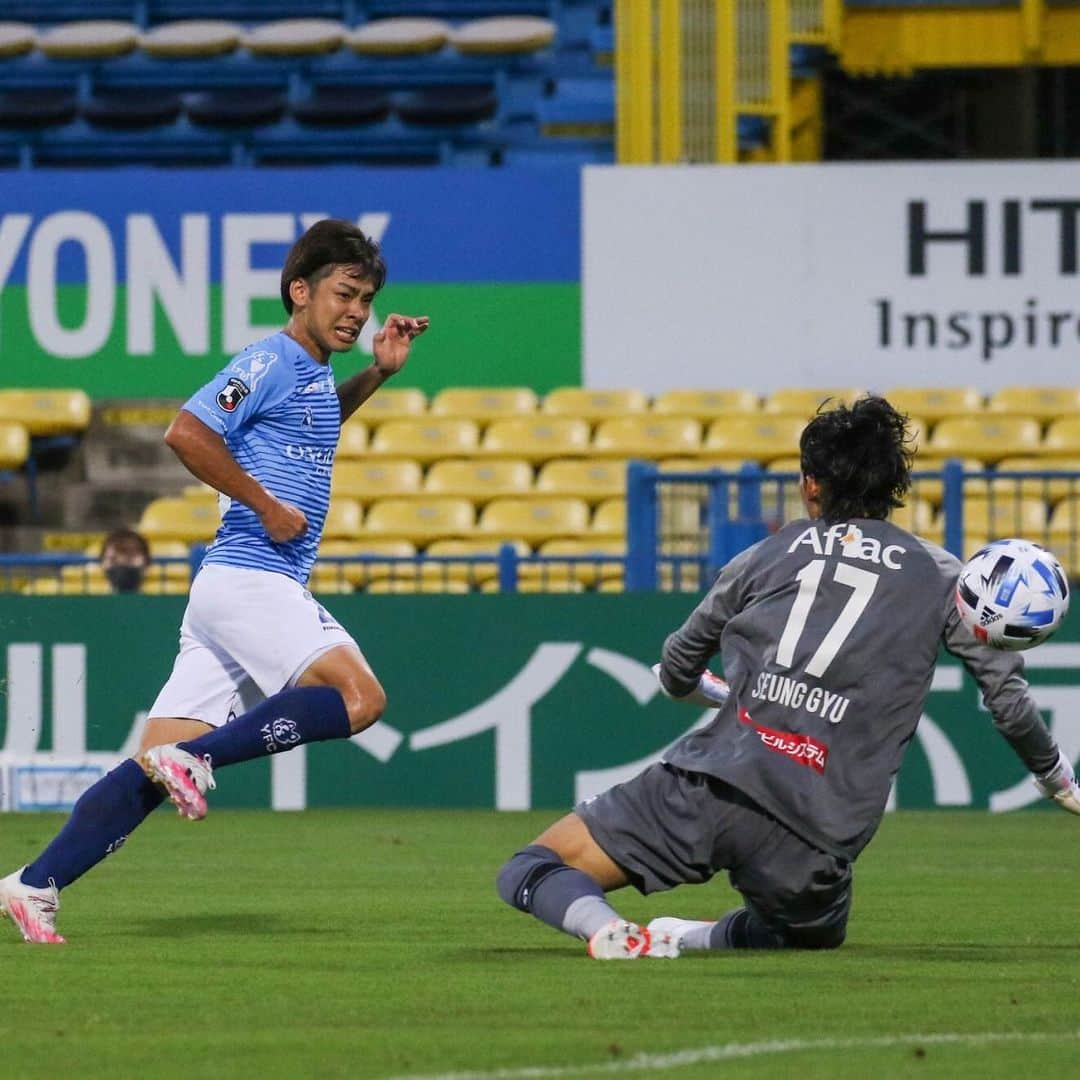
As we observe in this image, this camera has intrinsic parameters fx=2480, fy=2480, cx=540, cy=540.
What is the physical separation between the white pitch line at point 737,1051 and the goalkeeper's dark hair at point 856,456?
162 cm

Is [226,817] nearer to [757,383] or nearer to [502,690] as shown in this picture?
[502,690]

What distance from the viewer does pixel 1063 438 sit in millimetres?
17938

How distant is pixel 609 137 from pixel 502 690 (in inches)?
367

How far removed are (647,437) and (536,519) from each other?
1257mm

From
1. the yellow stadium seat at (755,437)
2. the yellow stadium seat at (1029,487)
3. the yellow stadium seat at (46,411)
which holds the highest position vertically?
the yellow stadium seat at (46,411)

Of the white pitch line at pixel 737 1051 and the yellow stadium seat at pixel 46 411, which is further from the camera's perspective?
the yellow stadium seat at pixel 46 411

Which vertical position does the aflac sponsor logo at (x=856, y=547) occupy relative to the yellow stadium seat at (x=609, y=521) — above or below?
above

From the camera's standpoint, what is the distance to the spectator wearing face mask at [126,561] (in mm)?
14172

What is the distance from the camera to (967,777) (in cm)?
1379

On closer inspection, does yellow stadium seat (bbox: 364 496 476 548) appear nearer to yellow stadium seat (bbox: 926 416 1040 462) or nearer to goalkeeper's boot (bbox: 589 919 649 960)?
yellow stadium seat (bbox: 926 416 1040 462)

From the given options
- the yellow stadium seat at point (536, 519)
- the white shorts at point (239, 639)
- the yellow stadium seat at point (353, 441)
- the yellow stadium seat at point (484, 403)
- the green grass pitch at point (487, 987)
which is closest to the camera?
the green grass pitch at point (487, 987)

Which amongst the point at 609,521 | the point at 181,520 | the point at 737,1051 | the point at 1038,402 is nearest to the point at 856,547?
the point at 737,1051

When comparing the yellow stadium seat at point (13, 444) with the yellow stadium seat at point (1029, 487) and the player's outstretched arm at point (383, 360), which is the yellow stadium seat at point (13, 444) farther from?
the player's outstretched arm at point (383, 360)

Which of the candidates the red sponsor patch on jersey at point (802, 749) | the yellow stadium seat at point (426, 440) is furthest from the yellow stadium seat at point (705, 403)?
the red sponsor patch on jersey at point (802, 749)
